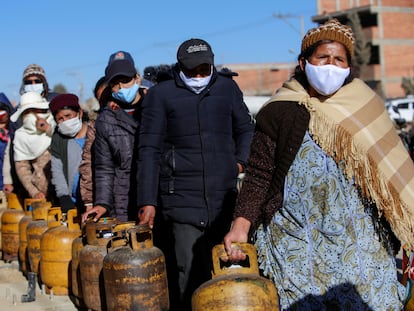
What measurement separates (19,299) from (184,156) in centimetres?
291

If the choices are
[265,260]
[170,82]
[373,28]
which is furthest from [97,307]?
[373,28]

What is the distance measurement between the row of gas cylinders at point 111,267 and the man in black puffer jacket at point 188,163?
0.64 feet

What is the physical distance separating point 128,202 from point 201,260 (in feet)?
3.92

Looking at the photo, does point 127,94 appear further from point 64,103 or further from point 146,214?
point 64,103

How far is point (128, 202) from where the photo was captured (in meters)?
5.84

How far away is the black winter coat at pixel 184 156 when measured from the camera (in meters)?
4.77

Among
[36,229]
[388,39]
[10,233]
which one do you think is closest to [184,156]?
[36,229]

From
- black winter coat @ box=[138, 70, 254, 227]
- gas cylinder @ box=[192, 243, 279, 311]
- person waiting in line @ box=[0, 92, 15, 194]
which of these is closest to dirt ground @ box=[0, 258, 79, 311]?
person waiting in line @ box=[0, 92, 15, 194]

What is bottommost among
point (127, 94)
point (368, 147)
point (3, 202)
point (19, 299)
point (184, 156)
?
point (19, 299)

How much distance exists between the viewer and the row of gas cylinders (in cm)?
358

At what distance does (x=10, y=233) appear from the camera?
336 inches

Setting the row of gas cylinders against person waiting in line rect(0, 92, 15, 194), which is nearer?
the row of gas cylinders

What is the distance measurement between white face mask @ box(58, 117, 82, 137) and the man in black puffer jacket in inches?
83.7

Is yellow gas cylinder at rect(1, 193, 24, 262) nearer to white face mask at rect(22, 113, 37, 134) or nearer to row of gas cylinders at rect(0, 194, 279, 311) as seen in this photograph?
row of gas cylinders at rect(0, 194, 279, 311)
